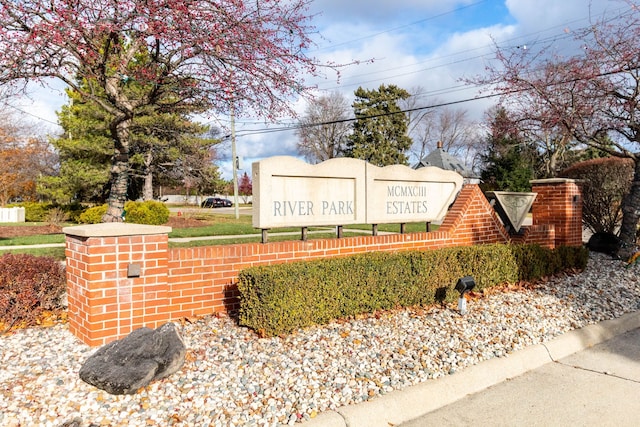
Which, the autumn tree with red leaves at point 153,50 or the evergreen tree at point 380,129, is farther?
the evergreen tree at point 380,129

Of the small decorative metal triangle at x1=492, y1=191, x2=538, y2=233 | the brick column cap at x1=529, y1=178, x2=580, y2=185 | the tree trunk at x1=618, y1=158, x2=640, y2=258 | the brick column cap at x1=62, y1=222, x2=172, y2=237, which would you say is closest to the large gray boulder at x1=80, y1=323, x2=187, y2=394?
the brick column cap at x1=62, y1=222, x2=172, y2=237

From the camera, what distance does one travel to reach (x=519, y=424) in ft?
10.3

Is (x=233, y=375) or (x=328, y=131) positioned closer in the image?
(x=233, y=375)

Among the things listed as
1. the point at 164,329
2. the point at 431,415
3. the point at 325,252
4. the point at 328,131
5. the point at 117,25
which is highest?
the point at 328,131

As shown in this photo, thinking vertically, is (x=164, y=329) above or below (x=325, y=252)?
below

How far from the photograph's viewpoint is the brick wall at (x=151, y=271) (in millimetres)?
3922

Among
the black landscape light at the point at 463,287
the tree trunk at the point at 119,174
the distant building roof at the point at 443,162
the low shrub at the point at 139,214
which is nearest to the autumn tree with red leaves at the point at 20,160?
the low shrub at the point at 139,214

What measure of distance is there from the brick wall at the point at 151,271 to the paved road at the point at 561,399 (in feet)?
8.14

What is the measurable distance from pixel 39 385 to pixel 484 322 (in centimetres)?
404

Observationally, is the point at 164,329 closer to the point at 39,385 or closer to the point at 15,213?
the point at 39,385

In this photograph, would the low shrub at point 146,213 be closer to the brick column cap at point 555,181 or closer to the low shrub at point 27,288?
the low shrub at point 27,288

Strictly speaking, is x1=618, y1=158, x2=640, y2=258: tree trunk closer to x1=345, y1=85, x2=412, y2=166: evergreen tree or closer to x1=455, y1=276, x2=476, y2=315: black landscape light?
x1=455, y1=276, x2=476, y2=315: black landscape light

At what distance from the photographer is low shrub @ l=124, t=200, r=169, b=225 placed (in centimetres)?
1927

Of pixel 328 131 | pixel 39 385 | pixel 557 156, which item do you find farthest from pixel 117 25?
pixel 328 131
